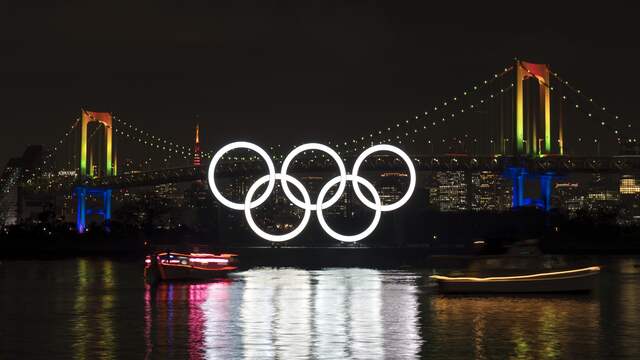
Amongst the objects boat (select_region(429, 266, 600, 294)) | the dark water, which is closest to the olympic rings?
the dark water

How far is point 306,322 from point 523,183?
238ft

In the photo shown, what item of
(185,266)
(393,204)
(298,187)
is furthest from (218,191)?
(185,266)

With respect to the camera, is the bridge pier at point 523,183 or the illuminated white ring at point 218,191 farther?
the bridge pier at point 523,183

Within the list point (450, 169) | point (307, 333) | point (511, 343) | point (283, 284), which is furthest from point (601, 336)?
point (450, 169)

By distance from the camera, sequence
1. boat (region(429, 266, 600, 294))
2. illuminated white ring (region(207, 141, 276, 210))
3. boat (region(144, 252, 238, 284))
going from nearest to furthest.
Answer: boat (region(429, 266, 600, 294)) → boat (region(144, 252, 238, 284)) → illuminated white ring (region(207, 141, 276, 210))

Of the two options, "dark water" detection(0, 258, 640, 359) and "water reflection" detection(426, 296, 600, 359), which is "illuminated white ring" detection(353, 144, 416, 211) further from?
"water reflection" detection(426, 296, 600, 359)

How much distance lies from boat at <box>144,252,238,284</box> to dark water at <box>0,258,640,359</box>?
2.81m

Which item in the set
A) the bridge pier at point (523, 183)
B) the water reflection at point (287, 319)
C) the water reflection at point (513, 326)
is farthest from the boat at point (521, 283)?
the bridge pier at point (523, 183)

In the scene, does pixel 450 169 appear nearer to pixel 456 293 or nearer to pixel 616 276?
pixel 616 276

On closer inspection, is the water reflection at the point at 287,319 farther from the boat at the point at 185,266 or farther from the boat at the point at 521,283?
the boat at the point at 185,266

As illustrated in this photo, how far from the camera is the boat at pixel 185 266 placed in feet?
164

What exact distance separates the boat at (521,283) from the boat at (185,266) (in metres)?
13.0

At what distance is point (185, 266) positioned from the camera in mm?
51250

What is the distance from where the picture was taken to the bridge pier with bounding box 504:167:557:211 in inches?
3898
